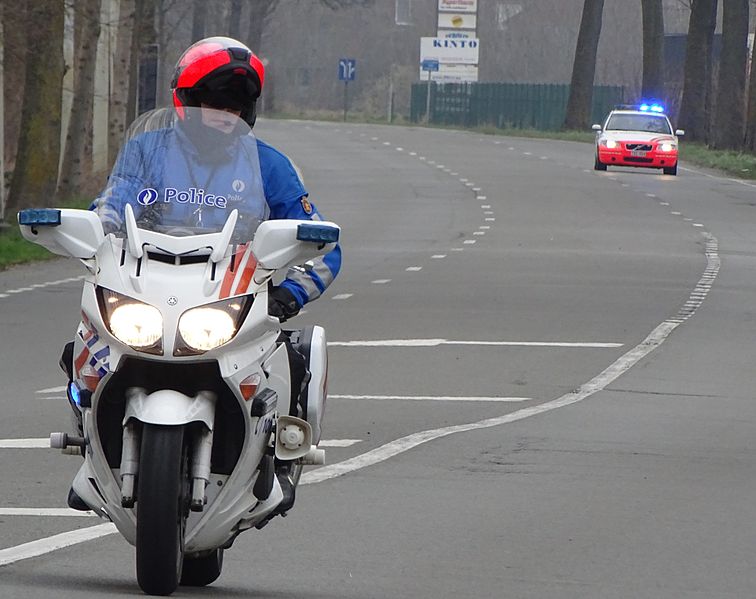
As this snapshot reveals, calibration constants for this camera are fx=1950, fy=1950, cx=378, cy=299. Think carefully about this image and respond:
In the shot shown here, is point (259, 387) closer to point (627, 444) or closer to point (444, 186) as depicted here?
point (627, 444)

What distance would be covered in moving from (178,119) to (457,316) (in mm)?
12007

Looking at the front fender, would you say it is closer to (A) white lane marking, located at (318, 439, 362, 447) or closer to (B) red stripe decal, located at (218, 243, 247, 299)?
(B) red stripe decal, located at (218, 243, 247, 299)

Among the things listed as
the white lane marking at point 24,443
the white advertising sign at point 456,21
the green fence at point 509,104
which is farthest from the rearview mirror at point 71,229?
the white advertising sign at point 456,21

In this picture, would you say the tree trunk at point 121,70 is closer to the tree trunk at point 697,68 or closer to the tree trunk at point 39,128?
the tree trunk at point 39,128

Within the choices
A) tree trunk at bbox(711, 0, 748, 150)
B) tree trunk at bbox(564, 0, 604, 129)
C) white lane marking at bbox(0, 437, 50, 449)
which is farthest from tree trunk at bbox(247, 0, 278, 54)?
white lane marking at bbox(0, 437, 50, 449)

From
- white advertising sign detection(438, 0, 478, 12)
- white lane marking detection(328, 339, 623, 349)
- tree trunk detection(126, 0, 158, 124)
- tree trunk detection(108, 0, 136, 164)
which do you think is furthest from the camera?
white advertising sign detection(438, 0, 478, 12)

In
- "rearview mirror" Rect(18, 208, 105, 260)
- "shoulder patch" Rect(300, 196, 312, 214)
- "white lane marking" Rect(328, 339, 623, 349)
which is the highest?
"shoulder patch" Rect(300, 196, 312, 214)

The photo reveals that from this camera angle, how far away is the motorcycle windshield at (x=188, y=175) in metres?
6.23

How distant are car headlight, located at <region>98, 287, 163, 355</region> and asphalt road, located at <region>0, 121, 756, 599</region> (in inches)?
38.4

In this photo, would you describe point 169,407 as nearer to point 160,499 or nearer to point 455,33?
point 160,499

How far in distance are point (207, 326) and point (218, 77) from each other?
1045 millimetres

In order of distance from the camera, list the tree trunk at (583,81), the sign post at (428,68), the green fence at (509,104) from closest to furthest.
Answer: the tree trunk at (583,81), the green fence at (509,104), the sign post at (428,68)

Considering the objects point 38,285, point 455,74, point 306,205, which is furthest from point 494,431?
point 455,74

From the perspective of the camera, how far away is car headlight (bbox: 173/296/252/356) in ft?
19.3
